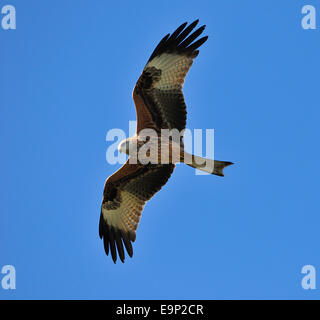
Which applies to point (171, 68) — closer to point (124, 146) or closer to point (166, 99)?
point (166, 99)

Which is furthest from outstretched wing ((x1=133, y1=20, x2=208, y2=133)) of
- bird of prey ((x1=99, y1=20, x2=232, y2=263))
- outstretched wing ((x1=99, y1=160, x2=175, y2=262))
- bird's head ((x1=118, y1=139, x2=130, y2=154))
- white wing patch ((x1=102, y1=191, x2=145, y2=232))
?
white wing patch ((x1=102, y1=191, x2=145, y2=232))

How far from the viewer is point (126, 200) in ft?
33.9

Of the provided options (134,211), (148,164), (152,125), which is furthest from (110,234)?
(152,125)

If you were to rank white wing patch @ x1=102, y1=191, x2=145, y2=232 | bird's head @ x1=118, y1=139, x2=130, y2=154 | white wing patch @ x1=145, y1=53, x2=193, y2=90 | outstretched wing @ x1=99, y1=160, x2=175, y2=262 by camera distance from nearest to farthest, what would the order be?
bird's head @ x1=118, y1=139, x2=130, y2=154 → white wing patch @ x1=145, y1=53, x2=193, y2=90 → outstretched wing @ x1=99, y1=160, x2=175, y2=262 → white wing patch @ x1=102, y1=191, x2=145, y2=232

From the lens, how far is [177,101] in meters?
9.54

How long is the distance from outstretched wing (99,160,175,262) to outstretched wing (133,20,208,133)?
36.1 inches

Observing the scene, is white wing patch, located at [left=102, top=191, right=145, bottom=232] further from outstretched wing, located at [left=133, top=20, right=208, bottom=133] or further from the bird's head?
outstretched wing, located at [left=133, top=20, right=208, bottom=133]

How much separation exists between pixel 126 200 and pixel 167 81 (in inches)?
88.9

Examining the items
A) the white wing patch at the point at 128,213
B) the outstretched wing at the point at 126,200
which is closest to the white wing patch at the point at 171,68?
the outstretched wing at the point at 126,200

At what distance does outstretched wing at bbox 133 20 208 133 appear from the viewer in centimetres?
954

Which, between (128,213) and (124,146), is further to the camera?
(128,213)

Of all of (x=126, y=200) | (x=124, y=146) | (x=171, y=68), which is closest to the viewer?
(x=124, y=146)

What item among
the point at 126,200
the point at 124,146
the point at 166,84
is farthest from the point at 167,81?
the point at 126,200

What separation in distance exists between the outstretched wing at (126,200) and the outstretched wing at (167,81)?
916mm
